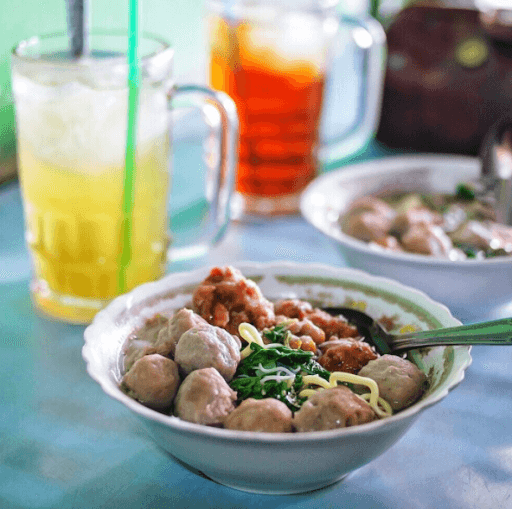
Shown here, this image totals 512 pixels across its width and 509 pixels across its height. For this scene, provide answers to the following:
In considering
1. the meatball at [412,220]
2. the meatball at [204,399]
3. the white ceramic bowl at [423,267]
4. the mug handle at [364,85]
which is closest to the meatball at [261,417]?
the meatball at [204,399]

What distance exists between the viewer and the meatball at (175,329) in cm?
80

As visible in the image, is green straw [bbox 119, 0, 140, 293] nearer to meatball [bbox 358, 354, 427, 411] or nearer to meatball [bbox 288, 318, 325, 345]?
meatball [bbox 288, 318, 325, 345]

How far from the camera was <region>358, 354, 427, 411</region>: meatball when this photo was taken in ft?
2.48

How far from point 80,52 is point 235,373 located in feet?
1.66

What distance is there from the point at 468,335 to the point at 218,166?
55 cm

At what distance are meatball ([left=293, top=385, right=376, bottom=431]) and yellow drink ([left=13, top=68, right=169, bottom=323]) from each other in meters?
0.48

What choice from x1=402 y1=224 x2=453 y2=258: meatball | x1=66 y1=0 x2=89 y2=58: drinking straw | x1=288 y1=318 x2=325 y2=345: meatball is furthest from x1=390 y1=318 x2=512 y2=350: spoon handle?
x1=66 y1=0 x2=89 y2=58: drinking straw

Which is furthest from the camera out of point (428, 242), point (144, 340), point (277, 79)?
point (277, 79)

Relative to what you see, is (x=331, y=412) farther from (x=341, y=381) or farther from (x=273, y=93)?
(x=273, y=93)

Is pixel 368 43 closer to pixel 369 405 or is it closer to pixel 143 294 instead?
pixel 143 294

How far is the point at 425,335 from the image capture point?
0.82 metres

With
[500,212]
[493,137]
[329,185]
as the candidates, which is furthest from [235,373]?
[493,137]

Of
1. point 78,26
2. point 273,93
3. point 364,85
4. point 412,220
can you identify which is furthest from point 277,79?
point 78,26

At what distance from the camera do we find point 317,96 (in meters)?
1.48
